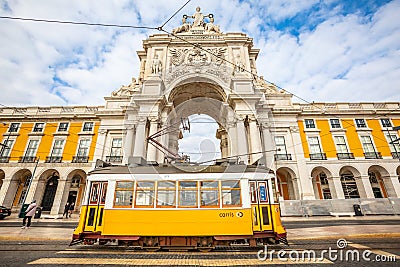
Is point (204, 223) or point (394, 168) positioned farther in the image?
point (394, 168)

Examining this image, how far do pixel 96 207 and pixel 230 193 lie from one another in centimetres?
470

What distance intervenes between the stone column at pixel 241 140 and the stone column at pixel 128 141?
1041 centimetres

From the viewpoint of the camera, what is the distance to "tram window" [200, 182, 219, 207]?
270 inches

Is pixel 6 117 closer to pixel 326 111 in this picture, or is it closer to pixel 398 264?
pixel 398 264

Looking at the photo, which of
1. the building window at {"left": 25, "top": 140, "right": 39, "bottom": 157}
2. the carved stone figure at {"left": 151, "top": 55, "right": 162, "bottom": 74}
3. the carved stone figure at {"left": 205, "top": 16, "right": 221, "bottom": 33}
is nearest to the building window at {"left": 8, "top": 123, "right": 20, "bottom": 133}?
the building window at {"left": 25, "top": 140, "right": 39, "bottom": 157}

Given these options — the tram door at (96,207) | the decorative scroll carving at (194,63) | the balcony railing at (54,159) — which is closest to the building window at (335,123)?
the decorative scroll carving at (194,63)

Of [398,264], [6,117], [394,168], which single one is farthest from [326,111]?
[6,117]

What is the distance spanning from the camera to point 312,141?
2244 centimetres

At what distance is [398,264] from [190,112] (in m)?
24.2

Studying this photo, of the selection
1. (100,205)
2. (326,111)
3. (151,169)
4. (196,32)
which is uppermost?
(196,32)

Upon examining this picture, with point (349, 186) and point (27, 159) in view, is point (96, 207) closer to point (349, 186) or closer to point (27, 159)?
point (27, 159)

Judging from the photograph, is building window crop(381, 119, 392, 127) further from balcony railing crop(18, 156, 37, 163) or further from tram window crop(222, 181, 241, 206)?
balcony railing crop(18, 156, 37, 163)

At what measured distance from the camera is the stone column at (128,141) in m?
19.8

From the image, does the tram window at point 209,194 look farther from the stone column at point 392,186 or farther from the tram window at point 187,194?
the stone column at point 392,186
